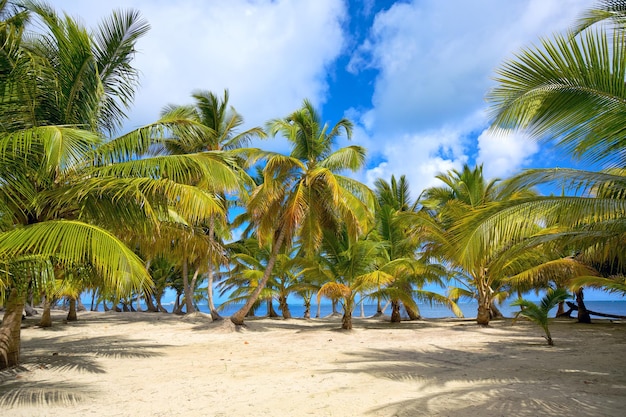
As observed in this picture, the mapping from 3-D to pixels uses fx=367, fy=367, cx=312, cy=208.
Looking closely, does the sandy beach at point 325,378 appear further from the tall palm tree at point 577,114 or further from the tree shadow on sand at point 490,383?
the tall palm tree at point 577,114

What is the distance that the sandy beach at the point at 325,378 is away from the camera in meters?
4.08

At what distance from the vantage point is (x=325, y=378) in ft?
18.0

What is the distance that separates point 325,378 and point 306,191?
858 cm

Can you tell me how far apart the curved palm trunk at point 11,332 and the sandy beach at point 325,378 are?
0.39 m

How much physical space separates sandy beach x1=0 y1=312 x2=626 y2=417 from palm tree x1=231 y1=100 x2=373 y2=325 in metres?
4.43

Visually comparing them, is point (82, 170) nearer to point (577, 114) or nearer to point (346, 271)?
point (577, 114)

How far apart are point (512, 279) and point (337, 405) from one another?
11.7 meters

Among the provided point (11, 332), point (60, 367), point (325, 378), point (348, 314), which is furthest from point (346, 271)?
point (11, 332)

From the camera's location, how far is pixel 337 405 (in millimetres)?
4160

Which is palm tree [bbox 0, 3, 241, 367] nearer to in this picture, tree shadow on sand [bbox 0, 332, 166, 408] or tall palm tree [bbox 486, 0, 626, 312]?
tree shadow on sand [bbox 0, 332, 166, 408]

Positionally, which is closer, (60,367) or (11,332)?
(11,332)

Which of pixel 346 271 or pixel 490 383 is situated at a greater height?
pixel 346 271

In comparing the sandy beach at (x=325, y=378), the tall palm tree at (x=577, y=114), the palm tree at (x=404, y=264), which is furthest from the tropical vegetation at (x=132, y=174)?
the palm tree at (x=404, y=264)

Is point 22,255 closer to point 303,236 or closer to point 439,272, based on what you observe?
point 303,236
